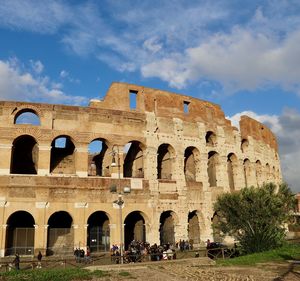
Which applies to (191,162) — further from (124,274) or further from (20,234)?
(124,274)

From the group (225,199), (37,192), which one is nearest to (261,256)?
(225,199)

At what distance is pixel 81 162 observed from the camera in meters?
23.4

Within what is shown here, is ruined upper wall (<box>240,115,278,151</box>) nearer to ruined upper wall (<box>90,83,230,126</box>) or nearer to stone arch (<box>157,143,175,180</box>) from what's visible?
ruined upper wall (<box>90,83,230,126</box>)

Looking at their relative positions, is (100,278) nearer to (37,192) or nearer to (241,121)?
(37,192)

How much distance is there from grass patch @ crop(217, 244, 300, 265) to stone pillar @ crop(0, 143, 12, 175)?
13.3 metres

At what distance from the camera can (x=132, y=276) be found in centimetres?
1389

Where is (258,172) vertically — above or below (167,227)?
above

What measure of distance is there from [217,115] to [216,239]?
33.5 feet

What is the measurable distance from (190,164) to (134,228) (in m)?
6.93

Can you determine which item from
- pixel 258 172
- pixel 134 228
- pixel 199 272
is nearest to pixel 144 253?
pixel 199 272

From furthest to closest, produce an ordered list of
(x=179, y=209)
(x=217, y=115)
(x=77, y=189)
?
(x=217, y=115)
(x=179, y=209)
(x=77, y=189)

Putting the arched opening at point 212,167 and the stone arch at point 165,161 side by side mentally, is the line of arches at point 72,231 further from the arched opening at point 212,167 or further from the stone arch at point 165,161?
the arched opening at point 212,167

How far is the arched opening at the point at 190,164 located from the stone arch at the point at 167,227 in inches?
148

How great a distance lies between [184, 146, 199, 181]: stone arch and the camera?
92.8ft
